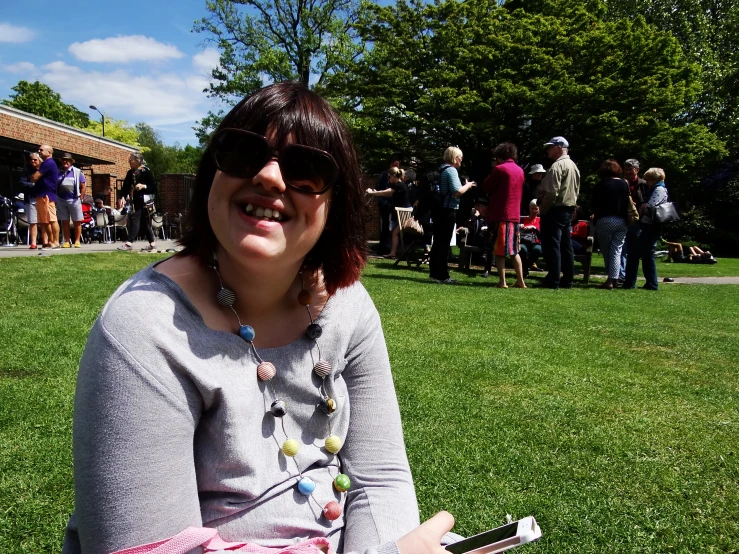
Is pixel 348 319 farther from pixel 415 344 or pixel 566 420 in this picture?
pixel 415 344

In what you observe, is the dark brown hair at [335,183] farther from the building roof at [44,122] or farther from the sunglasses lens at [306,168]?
the building roof at [44,122]

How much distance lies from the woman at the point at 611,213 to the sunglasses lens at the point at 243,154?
9.19m

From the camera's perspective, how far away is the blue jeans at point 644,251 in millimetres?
9820

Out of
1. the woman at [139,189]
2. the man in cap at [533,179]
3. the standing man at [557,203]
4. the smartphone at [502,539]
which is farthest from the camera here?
the woman at [139,189]

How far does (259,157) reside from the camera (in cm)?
138

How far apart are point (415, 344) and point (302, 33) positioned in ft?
95.4

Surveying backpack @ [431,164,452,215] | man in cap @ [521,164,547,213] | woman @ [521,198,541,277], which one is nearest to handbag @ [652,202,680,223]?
woman @ [521,198,541,277]

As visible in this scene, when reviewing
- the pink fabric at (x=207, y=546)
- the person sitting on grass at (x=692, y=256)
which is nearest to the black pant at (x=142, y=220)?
the pink fabric at (x=207, y=546)

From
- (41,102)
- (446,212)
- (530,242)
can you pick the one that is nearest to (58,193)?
(446,212)

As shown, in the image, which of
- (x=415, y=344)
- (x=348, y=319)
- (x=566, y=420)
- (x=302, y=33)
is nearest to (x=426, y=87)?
(x=302, y=33)

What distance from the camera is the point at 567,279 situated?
31.9ft

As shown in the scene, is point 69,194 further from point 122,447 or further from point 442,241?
point 122,447

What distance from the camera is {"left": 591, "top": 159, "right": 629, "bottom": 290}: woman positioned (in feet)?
31.4

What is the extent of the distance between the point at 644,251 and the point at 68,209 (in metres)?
11.2
